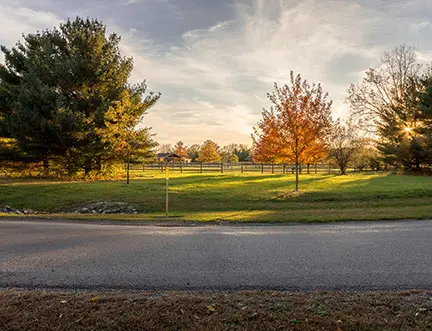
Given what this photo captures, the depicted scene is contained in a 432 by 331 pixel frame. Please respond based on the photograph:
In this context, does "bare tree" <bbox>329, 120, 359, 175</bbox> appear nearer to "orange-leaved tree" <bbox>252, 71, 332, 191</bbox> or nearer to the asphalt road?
"orange-leaved tree" <bbox>252, 71, 332, 191</bbox>

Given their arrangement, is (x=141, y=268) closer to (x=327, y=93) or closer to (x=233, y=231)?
(x=233, y=231)

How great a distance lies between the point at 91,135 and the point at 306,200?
19.1 metres

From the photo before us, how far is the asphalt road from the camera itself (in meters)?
5.20

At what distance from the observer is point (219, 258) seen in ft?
21.2

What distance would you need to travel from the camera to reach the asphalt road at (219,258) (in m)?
5.20

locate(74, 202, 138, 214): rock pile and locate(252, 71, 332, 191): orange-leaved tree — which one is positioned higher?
locate(252, 71, 332, 191): orange-leaved tree

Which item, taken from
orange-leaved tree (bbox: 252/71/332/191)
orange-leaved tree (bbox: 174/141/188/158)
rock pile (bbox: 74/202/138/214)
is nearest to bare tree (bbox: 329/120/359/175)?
orange-leaved tree (bbox: 252/71/332/191)

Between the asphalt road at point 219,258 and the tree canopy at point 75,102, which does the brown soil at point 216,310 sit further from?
the tree canopy at point 75,102

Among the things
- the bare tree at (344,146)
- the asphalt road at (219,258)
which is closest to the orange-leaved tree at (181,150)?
the bare tree at (344,146)

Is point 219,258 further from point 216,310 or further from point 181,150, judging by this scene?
point 181,150

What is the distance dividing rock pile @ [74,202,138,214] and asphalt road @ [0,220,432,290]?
595 centimetres

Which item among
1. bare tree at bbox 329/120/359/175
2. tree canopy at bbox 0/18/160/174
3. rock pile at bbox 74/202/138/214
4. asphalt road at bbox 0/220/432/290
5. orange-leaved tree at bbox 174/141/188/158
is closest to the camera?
asphalt road at bbox 0/220/432/290

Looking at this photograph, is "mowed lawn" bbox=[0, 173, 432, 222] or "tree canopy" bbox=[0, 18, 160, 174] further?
"tree canopy" bbox=[0, 18, 160, 174]

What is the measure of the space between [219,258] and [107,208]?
11.2 m
